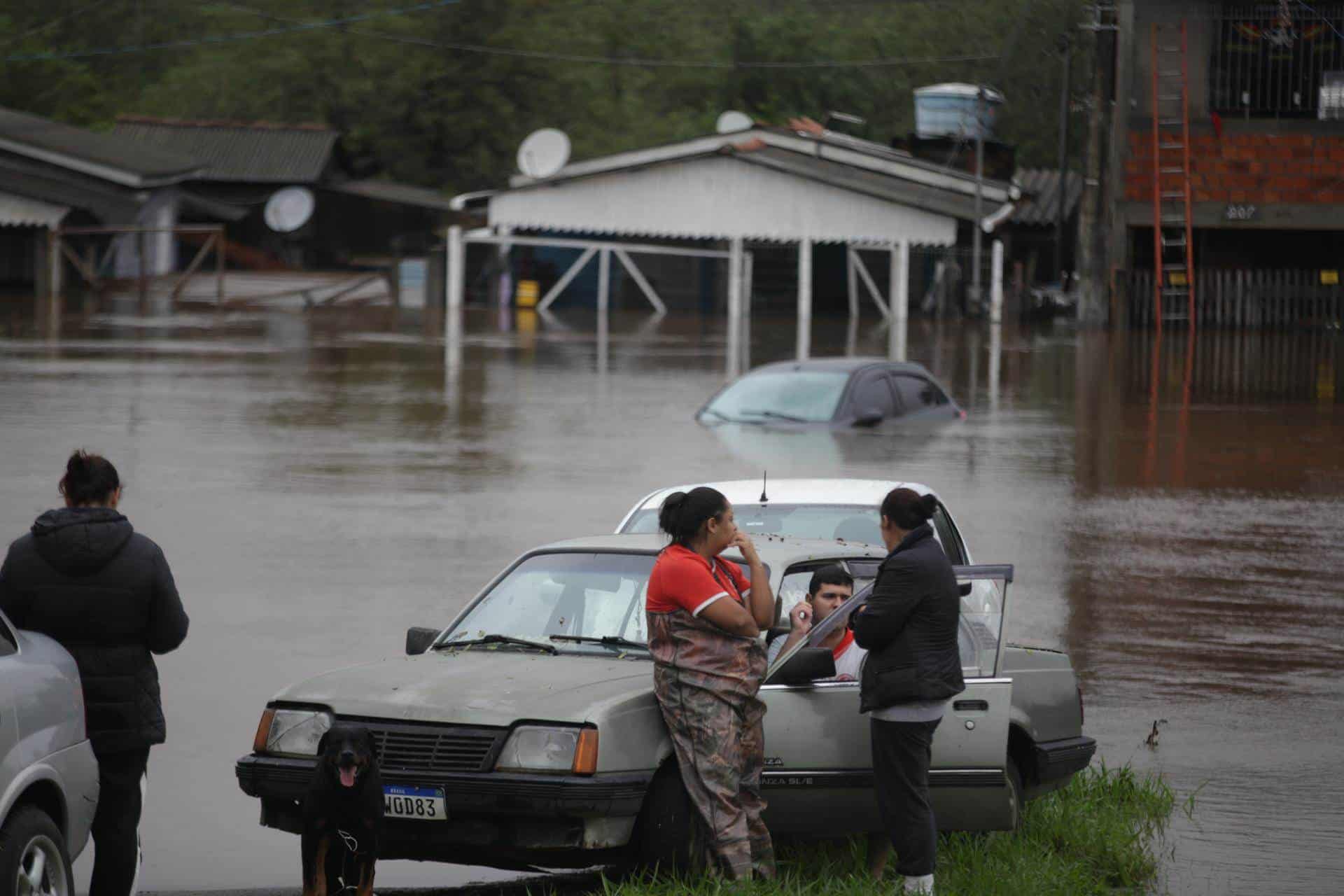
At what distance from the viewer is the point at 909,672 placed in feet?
21.1

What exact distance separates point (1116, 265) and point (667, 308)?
768 inches

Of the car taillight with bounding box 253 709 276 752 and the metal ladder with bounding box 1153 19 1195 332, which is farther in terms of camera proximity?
the metal ladder with bounding box 1153 19 1195 332

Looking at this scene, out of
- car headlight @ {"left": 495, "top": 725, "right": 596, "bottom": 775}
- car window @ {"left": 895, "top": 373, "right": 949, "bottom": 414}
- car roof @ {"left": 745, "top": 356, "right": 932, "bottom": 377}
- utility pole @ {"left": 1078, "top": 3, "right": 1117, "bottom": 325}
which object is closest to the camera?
car headlight @ {"left": 495, "top": 725, "right": 596, "bottom": 775}

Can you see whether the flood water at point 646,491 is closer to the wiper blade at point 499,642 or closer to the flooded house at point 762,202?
the wiper blade at point 499,642

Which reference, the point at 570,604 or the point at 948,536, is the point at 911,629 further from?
the point at 948,536

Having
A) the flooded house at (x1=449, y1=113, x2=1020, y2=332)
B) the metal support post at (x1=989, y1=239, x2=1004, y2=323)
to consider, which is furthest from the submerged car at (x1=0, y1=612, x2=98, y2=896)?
the metal support post at (x1=989, y1=239, x2=1004, y2=323)

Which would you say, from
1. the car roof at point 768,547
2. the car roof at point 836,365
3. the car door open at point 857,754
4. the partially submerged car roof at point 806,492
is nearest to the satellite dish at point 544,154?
the car roof at point 836,365

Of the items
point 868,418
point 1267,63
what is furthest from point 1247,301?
point 868,418

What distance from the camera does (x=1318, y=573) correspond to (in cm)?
1403

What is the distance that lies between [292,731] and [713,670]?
56.2 inches

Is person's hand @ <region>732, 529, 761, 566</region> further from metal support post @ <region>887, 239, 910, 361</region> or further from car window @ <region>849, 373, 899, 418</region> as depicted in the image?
metal support post @ <region>887, 239, 910, 361</region>

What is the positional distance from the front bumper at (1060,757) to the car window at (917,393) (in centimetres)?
1468

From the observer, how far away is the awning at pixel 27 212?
53125 mm

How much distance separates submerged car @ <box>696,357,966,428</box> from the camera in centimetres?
2133
